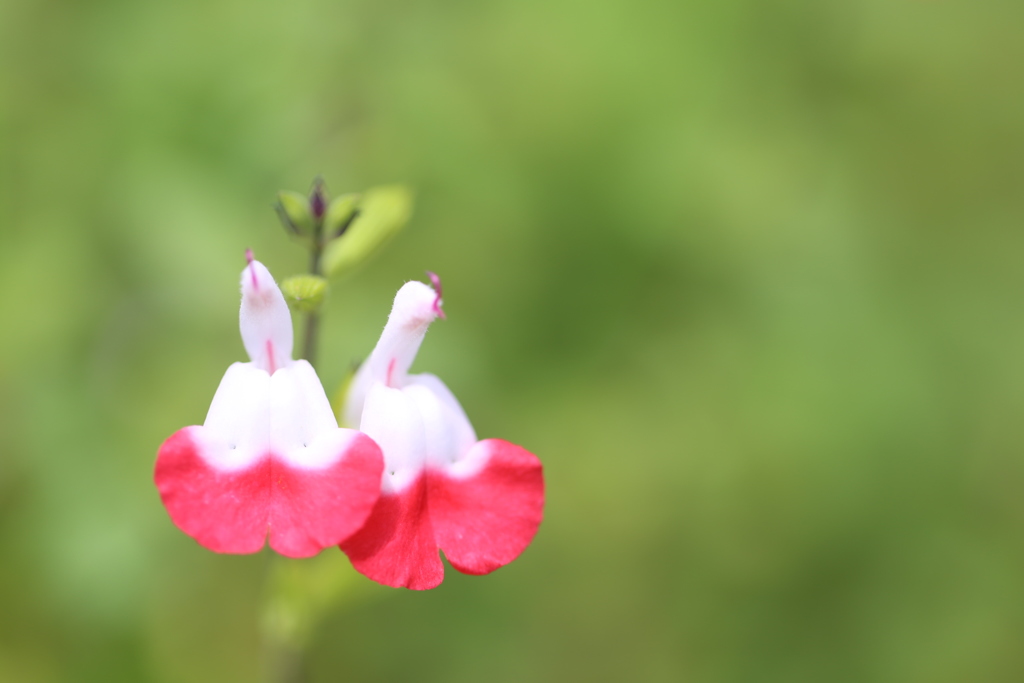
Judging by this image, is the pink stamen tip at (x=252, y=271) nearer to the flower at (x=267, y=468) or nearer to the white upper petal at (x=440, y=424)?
the flower at (x=267, y=468)

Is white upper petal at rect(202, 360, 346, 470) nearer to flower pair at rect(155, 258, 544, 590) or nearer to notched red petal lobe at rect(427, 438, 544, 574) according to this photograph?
flower pair at rect(155, 258, 544, 590)

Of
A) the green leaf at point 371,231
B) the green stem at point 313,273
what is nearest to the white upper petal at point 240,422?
the green stem at point 313,273

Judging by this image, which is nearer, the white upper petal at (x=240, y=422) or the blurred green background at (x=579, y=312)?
the white upper petal at (x=240, y=422)

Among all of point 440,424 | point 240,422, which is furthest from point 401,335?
point 240,422

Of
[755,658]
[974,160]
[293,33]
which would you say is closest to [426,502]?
[755,658]

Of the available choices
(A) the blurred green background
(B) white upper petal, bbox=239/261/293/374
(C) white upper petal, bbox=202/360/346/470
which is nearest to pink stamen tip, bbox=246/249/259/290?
(B) white upper petal, bbox=239/261/293/374

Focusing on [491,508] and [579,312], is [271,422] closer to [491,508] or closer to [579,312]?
[491,508]
